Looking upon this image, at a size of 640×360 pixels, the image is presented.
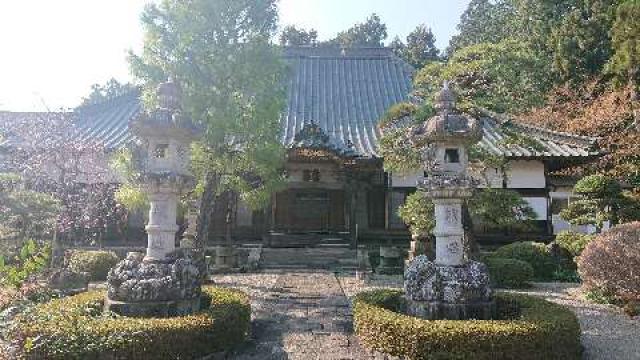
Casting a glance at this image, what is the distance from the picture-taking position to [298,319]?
30.6 ft

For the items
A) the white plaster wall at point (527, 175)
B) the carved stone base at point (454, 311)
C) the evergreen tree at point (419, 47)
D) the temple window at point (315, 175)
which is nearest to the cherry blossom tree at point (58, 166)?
the temple window at point (315, 175)

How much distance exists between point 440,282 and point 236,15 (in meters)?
8.02

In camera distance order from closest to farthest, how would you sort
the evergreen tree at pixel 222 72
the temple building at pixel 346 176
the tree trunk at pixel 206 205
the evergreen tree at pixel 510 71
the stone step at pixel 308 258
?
the evergreen tree at pixel 222 72, the tree trunk at pixel 206 205, the stone step at pixel 308 258, the temple building at pixel 346 176, the evergreen tree at pixel 510 71

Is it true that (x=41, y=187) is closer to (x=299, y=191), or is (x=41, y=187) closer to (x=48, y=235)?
(x=48, y=235)

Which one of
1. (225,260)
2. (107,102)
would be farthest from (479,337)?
(107,102)

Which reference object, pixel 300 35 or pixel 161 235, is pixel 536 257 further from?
pixel 300 35

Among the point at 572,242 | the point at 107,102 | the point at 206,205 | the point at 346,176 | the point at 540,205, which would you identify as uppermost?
the point at 107,102

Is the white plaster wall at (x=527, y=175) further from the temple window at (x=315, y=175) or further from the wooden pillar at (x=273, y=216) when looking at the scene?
the wooden pillar at (x=273, y=216)

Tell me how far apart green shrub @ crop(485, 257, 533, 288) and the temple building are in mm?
4578

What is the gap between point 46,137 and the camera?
46.5 feet

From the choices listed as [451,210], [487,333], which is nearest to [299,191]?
[451,210]

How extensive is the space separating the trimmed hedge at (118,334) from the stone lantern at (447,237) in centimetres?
296

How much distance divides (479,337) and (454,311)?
1.32m

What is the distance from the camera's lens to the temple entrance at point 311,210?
68.0 ft
